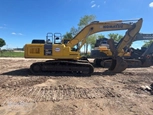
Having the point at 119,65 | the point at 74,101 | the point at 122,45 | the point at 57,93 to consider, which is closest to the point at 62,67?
the point at 119,65

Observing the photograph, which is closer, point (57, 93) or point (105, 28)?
point (57, 93)

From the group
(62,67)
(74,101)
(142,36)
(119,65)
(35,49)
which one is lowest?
(74,101)

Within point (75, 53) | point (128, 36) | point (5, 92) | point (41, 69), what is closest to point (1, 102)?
point (5, 92)

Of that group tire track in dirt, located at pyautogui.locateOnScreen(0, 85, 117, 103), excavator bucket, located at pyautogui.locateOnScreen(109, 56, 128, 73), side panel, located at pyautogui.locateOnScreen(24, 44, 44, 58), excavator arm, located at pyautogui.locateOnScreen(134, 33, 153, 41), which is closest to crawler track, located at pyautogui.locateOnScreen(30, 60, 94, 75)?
side panel, located at pyautogui.locateOnScreen(24, 44, 44, 58)

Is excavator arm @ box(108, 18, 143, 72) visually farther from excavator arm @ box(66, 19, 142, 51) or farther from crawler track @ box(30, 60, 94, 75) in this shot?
crawler track @ box(30, 60, 94, 75)

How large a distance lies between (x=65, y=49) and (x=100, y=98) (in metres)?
5.24

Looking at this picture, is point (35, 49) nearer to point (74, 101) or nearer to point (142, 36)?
point (74, 101)

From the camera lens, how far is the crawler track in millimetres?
9875

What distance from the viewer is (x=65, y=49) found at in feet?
32.8

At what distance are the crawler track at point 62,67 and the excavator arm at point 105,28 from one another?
144 cm

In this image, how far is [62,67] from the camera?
990 centimetres

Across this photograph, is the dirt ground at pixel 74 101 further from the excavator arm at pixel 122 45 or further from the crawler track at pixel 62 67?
the excavator arm at pixel 122 45

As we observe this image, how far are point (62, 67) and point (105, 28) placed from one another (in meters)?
4.35

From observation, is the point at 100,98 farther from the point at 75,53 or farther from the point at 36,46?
the point at 36,46
